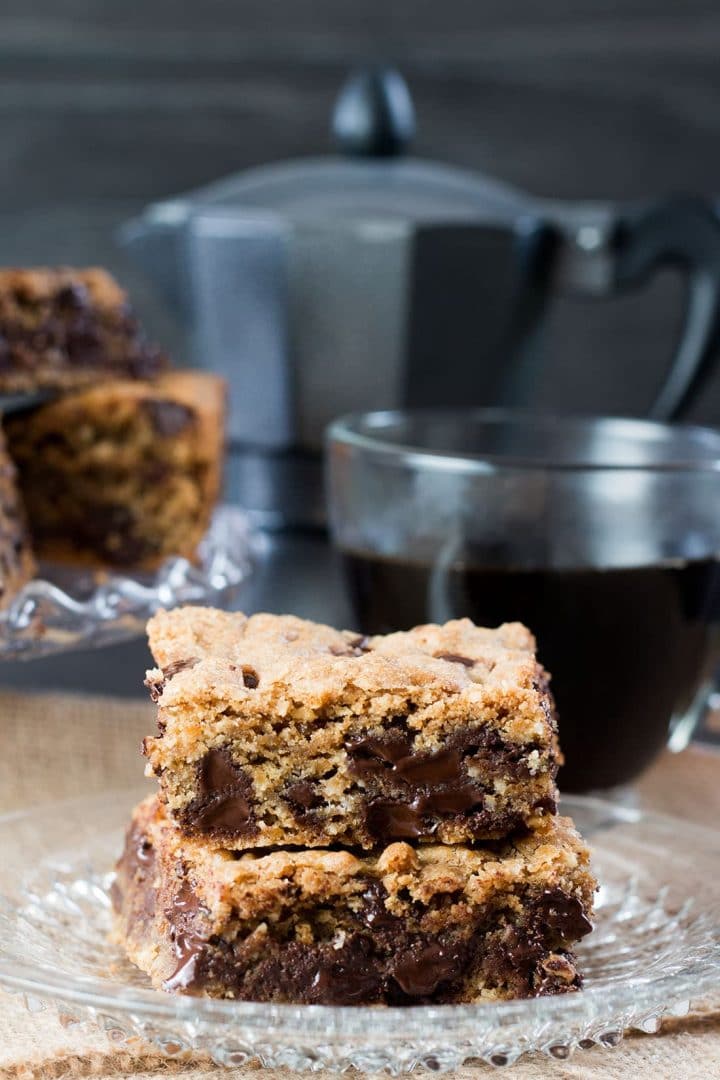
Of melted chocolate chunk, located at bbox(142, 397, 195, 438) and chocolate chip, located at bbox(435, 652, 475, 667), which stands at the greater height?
chocolate chip, located at bbox(435, 652, 475, 667)

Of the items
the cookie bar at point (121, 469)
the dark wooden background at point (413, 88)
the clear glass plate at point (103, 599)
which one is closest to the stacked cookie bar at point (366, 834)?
the clear glass plate at point (103, 599)

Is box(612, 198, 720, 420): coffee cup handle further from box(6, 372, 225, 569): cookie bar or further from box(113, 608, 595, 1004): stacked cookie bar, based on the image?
→ box(113, 608, 595, 1004): stacked cookie bar

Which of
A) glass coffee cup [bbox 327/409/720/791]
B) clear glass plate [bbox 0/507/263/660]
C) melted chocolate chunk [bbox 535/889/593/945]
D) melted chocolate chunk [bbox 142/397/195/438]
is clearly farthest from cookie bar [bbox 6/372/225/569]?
melted chocolate chunk [bbox 535/889/593/945]

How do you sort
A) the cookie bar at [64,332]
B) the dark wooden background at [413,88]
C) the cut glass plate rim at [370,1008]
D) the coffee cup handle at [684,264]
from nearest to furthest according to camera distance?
1. the cut glass plate rim at [370,1008]
2. the cookie bar at [64,332]
3. the coffee cup handle at [684,264]
4. the dark wooden background at [413,88]

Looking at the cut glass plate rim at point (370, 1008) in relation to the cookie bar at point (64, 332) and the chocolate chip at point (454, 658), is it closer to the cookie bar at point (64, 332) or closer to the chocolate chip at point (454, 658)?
the chocolate chip at point (454, 658)

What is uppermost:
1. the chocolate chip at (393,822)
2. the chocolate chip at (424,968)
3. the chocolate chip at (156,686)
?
the chocolate chip at (156,686)

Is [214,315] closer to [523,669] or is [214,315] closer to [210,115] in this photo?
[210,115]

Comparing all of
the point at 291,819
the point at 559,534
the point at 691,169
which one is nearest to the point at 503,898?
the point at 291,819
